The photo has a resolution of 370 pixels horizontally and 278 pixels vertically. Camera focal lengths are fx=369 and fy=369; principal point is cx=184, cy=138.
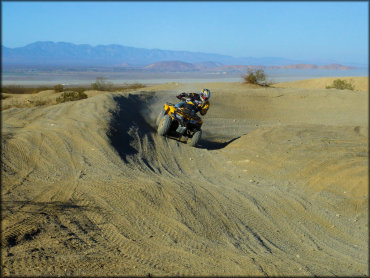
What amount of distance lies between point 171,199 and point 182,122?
5550mm

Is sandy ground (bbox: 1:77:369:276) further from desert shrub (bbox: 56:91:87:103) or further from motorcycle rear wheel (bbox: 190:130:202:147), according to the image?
desert shrub (bbox: 56:91:87:103)

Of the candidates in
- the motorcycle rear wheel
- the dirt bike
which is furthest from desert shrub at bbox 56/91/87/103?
the motorcycle rear wheel

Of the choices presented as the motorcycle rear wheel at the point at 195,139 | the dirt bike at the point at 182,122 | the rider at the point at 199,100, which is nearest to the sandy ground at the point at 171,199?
the motorcycle rear wheel at the point at 195,139

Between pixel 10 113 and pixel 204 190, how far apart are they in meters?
8.86

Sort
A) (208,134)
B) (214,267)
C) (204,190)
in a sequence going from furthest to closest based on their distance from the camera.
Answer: (208,134), (204,190), (214,267)

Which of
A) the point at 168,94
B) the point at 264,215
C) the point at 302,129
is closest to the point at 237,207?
the point at 264,215

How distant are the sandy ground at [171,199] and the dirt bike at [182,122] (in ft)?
1.42

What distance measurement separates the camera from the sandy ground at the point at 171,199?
486cm

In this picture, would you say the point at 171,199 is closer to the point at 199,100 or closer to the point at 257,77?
the point at 199,100

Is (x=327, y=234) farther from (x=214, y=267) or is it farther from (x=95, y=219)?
(x=95, y=219)

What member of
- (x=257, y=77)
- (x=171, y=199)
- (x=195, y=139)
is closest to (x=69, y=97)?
(x=195, y=139)

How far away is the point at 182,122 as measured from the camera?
12.1 meters

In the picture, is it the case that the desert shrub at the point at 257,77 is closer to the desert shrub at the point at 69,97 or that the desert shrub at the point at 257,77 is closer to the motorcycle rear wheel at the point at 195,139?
the desert shrub at the point at 69,97

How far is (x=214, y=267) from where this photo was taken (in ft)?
15.6
